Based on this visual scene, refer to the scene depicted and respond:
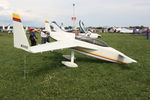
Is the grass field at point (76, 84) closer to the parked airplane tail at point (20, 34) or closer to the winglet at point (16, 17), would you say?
the parked airplane tail at point (20, 34)

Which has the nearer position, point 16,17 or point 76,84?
point 16,17

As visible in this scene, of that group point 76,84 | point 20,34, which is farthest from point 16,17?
point 76,84

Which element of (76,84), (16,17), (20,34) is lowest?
(76,84)

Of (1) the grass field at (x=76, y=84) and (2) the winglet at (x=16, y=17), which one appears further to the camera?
(2) the winglet at (x=16, y=17)

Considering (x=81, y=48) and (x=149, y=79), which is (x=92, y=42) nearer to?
(x=81, y=48)

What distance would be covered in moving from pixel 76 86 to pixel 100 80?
1.20 meters

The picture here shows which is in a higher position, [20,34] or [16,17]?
[16,17]

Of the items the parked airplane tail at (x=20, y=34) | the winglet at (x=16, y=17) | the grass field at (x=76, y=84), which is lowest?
the grass field at (x=76, y=84)

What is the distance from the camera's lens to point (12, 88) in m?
4.50

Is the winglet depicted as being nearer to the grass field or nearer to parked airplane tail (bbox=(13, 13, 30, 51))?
parked airplane tail (bbox=(13, 13, 30, 51))

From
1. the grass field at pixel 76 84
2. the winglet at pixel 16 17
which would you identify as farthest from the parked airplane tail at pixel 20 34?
the grass field at pixel 76 84

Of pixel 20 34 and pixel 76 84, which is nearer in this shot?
pixel 20 34

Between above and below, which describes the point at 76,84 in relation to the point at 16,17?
below

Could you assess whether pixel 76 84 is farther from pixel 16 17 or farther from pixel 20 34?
pixel 16 17
